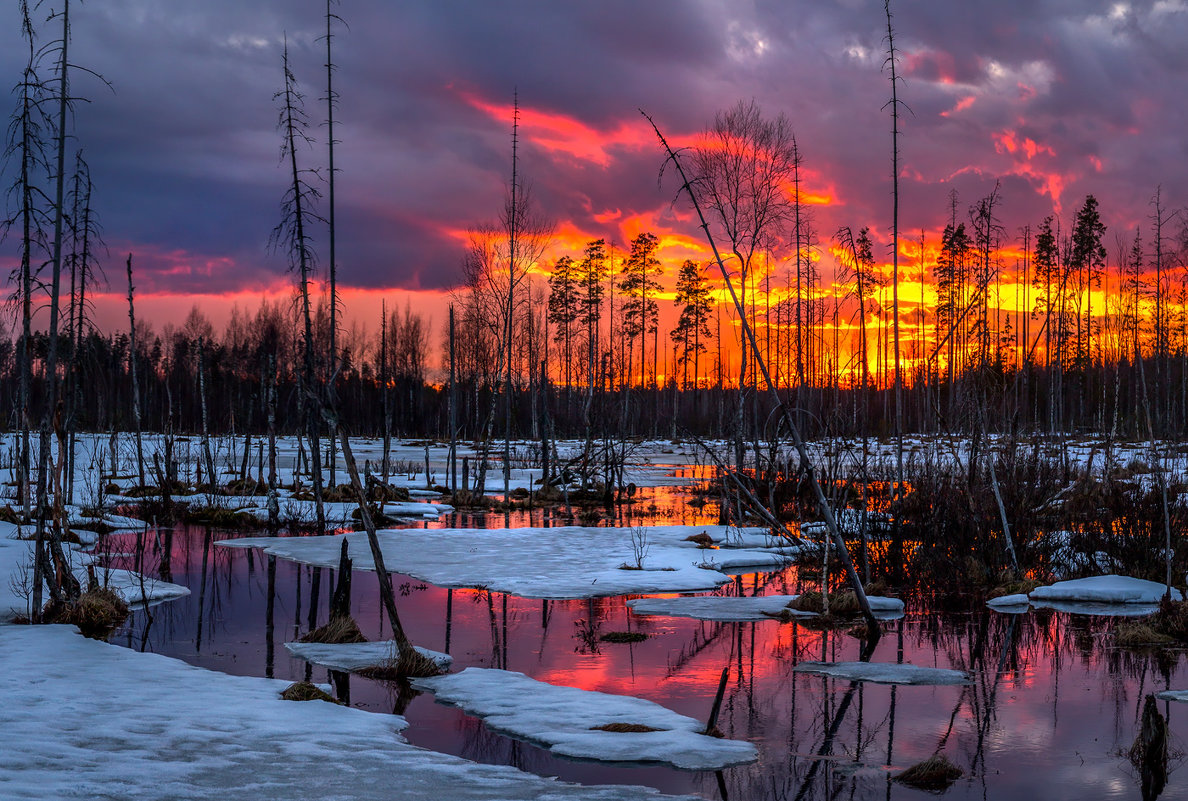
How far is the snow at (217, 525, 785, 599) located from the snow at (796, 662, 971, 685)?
534 centimetres

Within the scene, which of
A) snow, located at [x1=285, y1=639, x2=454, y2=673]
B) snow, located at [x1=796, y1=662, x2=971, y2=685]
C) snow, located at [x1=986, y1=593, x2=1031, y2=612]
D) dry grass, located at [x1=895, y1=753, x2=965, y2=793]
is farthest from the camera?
snow, located at [x1=986, y1=593, x2=1031, y2=612]

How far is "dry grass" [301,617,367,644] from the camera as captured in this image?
37.7 ft

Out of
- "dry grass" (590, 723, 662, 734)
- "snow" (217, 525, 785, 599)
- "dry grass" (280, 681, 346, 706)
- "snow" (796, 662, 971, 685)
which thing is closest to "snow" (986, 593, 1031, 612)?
"snow" (217, 525, 785, 599)

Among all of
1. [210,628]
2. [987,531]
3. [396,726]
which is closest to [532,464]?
[987,531]

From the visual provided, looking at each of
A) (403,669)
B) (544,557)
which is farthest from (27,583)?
(544,557)

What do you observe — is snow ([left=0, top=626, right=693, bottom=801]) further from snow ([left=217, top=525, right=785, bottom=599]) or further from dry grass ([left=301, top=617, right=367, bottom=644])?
snow ([left=217, top=525, right=785, bottom=599])

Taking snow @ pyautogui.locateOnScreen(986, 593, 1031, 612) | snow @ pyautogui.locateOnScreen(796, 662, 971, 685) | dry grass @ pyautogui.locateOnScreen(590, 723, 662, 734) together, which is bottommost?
snow @ pyautogui.locateOnScreen(986, 593, 1031, 612)

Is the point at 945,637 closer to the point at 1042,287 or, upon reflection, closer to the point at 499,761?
the point at 499,761

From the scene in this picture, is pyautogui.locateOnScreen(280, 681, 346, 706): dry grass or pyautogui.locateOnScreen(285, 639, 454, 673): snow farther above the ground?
pyautogui.locateOnScreen(280, 681, 346, 706): dry grass

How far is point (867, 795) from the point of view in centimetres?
652

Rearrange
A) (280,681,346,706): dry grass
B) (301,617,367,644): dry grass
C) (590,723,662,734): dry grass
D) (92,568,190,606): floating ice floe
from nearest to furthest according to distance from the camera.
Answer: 1. (590,723,662,734): dry grass
2. (280,681,346,706): dry grass
3. (301,617,367,644): dry grass
4. (92,568,190,606): floating ice floe

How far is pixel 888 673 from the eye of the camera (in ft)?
32.6


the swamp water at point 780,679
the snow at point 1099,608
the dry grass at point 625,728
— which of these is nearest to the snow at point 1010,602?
→ the snow at point 1099,608

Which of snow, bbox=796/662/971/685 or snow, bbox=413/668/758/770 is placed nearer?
snow, bbox=413/668/758/770
